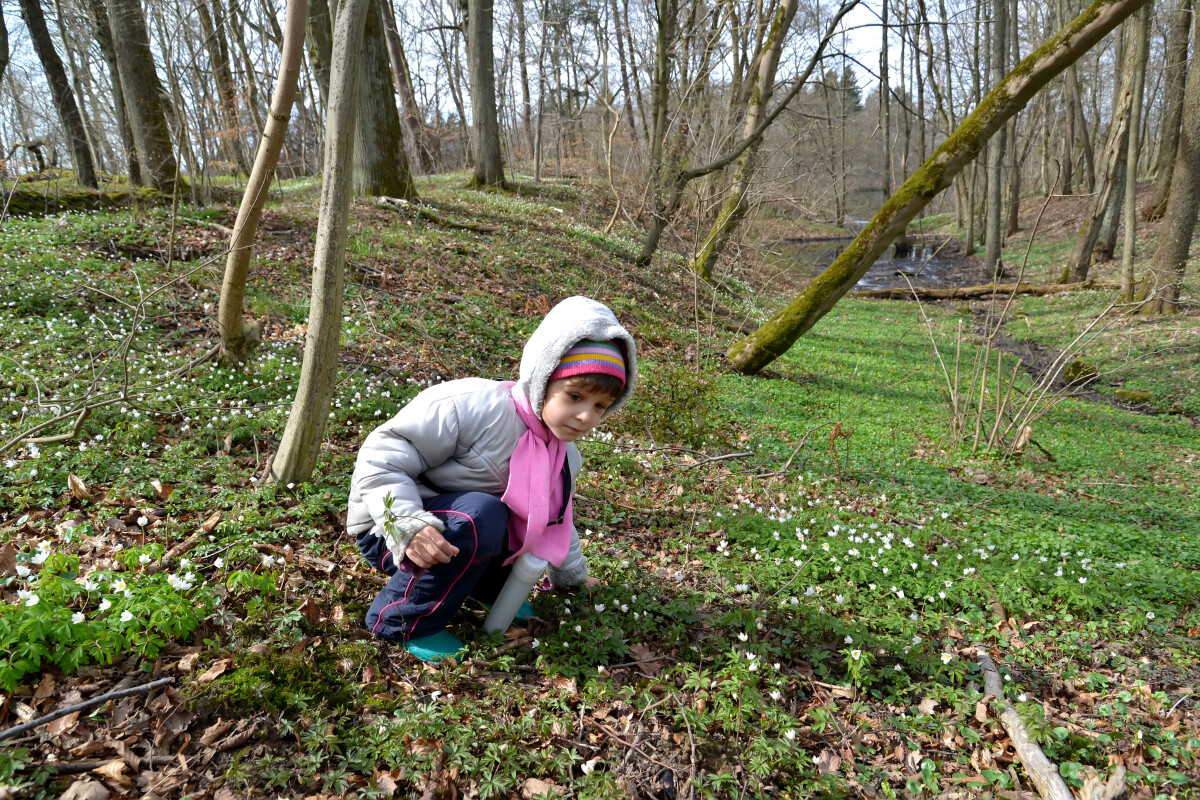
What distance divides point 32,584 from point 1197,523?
24.6 feet

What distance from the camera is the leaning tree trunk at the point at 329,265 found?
11.5 feet

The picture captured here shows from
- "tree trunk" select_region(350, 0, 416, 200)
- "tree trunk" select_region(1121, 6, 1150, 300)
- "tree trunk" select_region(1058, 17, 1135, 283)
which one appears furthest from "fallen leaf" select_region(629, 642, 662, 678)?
"tree trunk" select_region(1121, 6, 1150, 300)

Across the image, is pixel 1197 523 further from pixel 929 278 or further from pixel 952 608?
pixel 929 278

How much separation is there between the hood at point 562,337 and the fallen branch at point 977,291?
1457 cm

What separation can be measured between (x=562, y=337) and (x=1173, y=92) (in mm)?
26602

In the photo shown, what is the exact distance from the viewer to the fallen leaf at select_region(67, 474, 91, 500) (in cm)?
353

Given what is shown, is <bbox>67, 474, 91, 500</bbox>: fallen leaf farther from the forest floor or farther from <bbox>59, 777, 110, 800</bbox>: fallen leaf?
<bbox>59, 777, 110, 800</bbox>: fallen leaf

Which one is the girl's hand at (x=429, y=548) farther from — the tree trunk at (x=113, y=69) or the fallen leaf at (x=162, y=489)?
the tree trunk at (x=113, y=69)

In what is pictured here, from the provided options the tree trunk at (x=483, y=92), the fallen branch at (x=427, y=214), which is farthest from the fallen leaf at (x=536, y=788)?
the tree trunk at (x=483, y=92)

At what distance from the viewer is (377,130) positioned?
463 inches

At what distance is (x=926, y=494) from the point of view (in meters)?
5.54

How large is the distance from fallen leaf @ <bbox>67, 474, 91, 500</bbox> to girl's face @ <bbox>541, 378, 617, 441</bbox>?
9.15 feet

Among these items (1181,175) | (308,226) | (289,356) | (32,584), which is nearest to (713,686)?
(32,584)

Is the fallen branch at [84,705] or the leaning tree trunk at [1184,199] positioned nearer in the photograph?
the fallen branch at [84,705]
